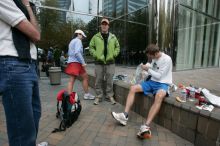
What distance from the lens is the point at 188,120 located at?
340cm

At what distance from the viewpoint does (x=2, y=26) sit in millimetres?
1615

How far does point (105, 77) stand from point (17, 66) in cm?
392

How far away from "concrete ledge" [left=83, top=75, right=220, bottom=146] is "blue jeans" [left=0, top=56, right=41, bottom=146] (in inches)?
91.9

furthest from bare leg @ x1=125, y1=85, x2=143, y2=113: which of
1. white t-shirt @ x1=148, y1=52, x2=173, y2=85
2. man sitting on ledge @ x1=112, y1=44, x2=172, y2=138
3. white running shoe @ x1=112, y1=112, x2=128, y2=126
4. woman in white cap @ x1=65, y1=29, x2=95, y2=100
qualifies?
woman in white cap @ x1=65, y1=29, x2=95, y2=100

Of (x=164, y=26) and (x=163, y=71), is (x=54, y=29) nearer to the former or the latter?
(x=164, y=26)

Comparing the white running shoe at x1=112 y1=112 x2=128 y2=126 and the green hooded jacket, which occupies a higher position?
the green hooded jacket

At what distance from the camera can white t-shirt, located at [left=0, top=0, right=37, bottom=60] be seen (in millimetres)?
1539

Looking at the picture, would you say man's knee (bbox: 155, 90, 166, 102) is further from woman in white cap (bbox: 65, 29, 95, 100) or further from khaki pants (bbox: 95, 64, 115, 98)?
woman in white cap (bbox: 65, 29, 95, 100)

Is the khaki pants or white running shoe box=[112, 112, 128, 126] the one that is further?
the khaki pants

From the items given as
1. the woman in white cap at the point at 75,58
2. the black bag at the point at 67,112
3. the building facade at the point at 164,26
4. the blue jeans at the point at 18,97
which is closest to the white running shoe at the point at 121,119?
the black bag at the point at 67,112

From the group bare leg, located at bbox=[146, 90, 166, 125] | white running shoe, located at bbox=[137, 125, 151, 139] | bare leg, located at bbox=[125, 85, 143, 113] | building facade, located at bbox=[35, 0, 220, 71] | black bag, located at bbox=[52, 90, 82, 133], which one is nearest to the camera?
white running shoe, located at bbox=[137, 125, 151, 139]

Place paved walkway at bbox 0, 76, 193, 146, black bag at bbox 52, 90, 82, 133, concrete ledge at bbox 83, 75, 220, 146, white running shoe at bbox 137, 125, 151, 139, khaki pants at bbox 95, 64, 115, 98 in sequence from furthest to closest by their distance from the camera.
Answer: khaki pants at bbox 95, 64, 115, 98 → black bag at bbox 52, 90, 82, 133 → white running shoe at bbox 137, 125, 151, 139 → paved walkway at bbox 0, 76, 193, 146 → concrete ledge at bbox 83, 75, 220, 146

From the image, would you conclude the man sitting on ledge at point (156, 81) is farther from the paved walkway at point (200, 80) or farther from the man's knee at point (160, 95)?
the paved walkway at point (200, 80)

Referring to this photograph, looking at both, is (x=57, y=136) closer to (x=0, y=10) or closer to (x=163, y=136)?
(x=163, y=136)
